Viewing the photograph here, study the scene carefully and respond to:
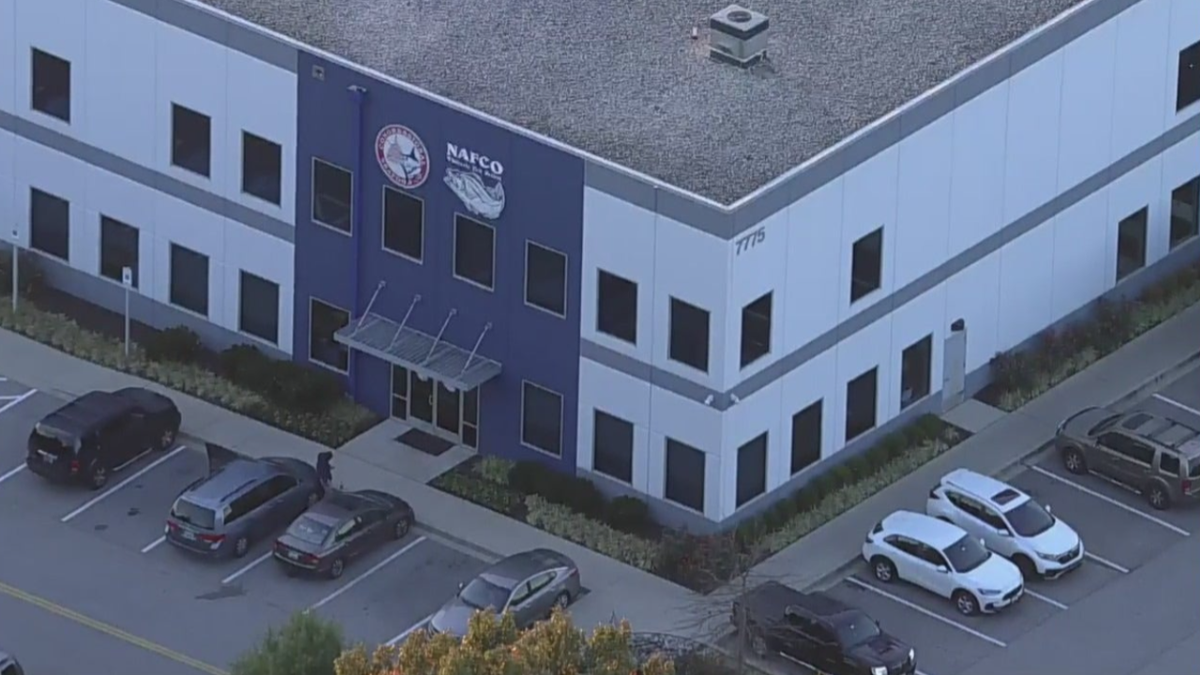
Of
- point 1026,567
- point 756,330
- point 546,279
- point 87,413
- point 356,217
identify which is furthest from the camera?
point 356,217

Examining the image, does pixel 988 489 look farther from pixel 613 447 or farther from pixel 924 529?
pixel 613 447

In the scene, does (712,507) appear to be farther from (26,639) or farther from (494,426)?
(26,639)

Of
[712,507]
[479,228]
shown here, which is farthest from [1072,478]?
[479,228]

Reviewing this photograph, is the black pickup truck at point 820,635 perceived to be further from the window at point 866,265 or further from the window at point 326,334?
the window at point 326,334

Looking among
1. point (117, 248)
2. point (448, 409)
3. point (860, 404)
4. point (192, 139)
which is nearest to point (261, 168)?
point (192, 139)

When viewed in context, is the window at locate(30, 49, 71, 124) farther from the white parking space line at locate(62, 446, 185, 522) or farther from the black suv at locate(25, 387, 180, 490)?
the white parking space line at locate(62, 446, 185, 522)

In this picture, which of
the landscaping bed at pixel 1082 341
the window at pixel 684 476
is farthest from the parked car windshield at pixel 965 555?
the landscaping bed at pixel 1082 341
